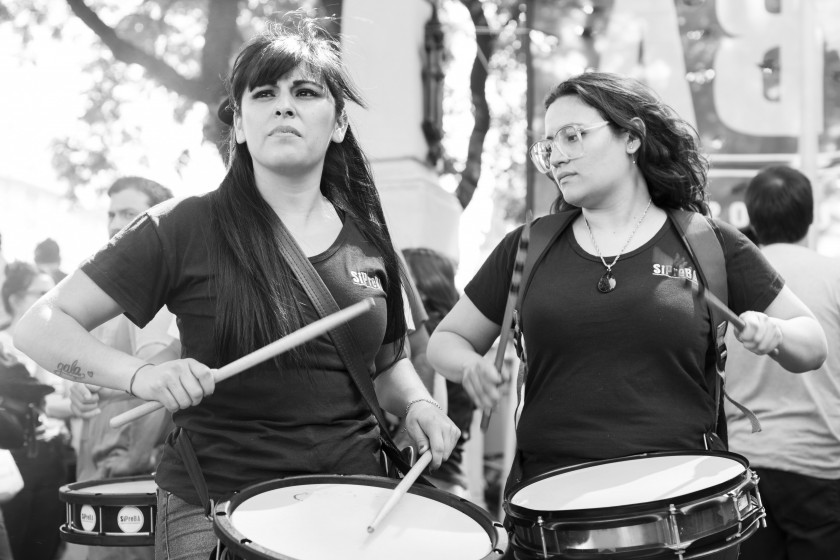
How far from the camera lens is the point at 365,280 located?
2.58 metres

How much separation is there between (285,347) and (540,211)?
17.6 feet

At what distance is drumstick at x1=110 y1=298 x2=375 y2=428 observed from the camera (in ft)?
7.00

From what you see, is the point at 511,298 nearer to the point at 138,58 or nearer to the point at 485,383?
the point at 485,383

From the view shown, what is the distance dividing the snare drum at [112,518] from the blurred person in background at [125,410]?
3.01 feet

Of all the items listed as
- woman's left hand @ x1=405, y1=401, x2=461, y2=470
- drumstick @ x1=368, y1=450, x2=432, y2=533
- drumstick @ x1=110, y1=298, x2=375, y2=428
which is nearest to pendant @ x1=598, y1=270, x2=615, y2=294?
woman's left hand @ x1=405, y1=401, x2=461, y2=470

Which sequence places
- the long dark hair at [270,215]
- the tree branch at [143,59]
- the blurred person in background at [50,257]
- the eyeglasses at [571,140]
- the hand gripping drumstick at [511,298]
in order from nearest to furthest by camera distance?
the long dark hair at [270,215] < the hand gripping drumstick at [511,298] < the eyeglasses at [571,140] < the blurred person in background at [50,257] < the tree branch at [143,59]

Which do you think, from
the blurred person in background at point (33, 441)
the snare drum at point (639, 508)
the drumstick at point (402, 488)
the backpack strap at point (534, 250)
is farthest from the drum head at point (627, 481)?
the blurred person in background at point (33, 441)

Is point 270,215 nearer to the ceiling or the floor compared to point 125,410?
nearer to the ceiling

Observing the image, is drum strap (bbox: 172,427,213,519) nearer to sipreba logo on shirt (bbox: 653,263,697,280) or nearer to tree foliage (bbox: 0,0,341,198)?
sipreba logo on shirt (bbox: 653,263,697,280)

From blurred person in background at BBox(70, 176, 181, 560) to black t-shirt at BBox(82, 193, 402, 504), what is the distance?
5.10 ft

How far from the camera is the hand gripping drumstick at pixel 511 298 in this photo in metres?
2.46

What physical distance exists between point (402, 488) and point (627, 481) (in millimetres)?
537

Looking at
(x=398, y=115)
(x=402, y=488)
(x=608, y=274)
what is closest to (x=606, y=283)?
(x=608, y=274)

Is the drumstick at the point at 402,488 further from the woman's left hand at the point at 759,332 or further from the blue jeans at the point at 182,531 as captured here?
the woman's left hand at the point at 759,332
